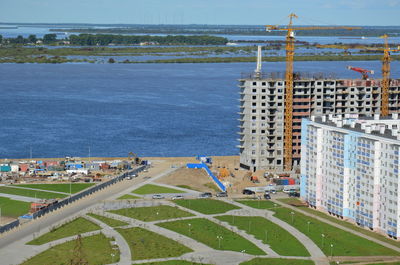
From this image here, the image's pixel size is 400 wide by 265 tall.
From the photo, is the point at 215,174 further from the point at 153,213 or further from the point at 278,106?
the point at 153,213

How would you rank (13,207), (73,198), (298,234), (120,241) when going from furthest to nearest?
(73,198) < (13,207) < (298,234) < (120,241)

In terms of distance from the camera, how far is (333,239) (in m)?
104

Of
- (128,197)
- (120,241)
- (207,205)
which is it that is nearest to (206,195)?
(207,205)

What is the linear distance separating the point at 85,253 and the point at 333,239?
3052 cm

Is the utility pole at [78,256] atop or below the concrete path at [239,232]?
atop

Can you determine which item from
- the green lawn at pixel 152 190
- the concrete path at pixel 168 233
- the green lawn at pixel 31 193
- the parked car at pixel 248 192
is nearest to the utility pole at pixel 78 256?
the concrete path at pixel 168 233

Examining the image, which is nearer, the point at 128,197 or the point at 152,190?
the point at 128,197

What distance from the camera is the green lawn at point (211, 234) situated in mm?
100312

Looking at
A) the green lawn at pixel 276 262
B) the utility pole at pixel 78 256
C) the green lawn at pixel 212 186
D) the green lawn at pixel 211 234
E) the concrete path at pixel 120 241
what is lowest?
the green lawn at pixel 212 186

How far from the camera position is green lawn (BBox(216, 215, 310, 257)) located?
9939 centimetres

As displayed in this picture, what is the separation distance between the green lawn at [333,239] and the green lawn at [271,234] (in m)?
2.54

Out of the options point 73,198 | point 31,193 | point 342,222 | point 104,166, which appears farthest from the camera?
point 104,166

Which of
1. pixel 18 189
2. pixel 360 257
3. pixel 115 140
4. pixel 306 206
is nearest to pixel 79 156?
pixel 115 140

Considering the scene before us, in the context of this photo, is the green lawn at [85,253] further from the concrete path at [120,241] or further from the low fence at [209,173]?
the low fence at [209,173]
